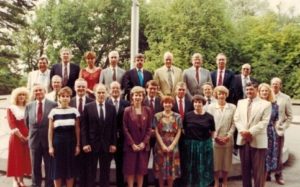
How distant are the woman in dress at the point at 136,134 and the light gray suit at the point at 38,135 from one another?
1.13 m

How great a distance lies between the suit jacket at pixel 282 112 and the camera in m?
7.42

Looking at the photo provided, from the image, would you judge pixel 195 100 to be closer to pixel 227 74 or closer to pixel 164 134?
pixel 164 134

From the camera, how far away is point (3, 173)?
8008 mm

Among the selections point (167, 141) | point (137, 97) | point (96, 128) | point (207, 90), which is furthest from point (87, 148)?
point (207, 90)

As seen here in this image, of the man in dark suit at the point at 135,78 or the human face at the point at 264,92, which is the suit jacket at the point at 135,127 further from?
the human face at the point at 264,92

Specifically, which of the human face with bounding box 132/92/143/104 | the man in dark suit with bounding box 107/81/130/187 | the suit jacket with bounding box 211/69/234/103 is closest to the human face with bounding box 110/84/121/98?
the man in dark suit with bounding box 107/81/130/187

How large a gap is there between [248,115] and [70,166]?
2688 millimetres

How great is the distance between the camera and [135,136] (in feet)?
20.5

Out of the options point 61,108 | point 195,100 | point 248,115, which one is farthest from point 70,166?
point 248,115

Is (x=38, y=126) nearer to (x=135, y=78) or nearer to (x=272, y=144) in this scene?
(x=135, y=78)

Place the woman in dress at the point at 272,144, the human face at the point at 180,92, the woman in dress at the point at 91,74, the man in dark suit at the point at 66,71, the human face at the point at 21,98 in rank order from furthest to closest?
the man in dark suit at the point at 66,71 → the woman in dress at the point at 91,74 → the woman in dress at the point at 272,144 → the human face at the point at 21,98 → the human face at the point at 180,92

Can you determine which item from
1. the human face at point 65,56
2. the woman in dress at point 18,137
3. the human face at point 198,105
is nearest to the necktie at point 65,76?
the human face at point 65,56

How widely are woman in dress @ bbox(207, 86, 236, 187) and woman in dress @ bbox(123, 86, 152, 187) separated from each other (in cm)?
105

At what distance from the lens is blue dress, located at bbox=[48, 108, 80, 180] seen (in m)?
6.01
